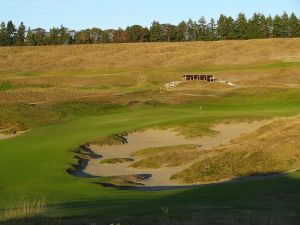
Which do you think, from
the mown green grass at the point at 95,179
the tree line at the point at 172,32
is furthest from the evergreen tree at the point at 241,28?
the mown green grass at the point at 95,179

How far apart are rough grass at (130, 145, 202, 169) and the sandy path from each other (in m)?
0.62

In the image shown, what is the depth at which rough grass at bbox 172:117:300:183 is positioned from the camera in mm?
25875

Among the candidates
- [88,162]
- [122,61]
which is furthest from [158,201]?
[122,61]

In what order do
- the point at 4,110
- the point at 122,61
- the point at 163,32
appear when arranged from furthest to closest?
1. the point at 163,32
2. the point at 122,61
3. the point at 4,110

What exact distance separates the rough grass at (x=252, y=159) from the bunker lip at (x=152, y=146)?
3.86 ft

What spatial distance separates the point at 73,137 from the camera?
39.6 meters

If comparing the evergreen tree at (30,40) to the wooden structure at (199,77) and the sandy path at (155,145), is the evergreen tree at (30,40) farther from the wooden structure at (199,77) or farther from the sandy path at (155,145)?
the sandy path at (155,145)

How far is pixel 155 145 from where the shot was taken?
1538 inches

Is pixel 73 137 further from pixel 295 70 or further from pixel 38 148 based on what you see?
pixel 295 70

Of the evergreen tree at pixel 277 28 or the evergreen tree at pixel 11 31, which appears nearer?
the evergreen tree at pixel 277 28

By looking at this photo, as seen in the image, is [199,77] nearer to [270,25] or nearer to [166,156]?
[166,156]

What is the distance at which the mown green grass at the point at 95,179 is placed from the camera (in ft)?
50.9

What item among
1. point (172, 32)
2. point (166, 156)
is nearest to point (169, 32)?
point (172, 32)

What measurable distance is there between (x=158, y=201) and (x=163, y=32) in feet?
511
